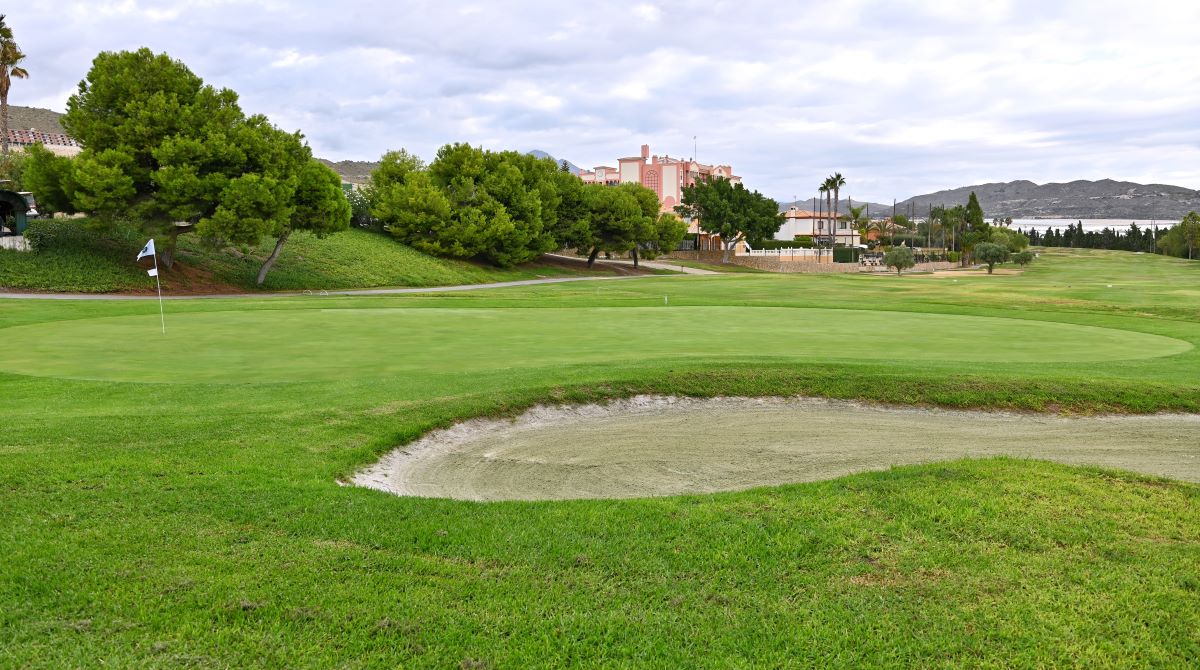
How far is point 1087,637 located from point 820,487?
10.4 ft

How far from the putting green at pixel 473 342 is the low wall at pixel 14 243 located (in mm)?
26815

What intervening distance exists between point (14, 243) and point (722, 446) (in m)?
48.2

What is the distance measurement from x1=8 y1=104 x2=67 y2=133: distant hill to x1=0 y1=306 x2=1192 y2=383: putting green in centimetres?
16487

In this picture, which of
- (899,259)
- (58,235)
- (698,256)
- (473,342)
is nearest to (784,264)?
(698,256)

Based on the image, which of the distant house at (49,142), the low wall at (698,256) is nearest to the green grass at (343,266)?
the low wall at (698,256)

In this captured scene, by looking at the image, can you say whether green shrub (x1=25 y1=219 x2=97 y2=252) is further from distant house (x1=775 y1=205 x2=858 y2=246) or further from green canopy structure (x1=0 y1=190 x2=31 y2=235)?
distant house (x1=775 y1=205 x2=858 y2=246)

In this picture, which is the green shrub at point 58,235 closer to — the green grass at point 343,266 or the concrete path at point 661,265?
the green grass at point 343,266

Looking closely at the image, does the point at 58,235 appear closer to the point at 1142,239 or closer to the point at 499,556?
the point at 499,556

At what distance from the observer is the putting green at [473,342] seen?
51.6 feet

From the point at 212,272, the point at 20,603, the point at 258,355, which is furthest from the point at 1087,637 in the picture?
the point at 212,272

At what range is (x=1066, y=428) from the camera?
12.5 meters

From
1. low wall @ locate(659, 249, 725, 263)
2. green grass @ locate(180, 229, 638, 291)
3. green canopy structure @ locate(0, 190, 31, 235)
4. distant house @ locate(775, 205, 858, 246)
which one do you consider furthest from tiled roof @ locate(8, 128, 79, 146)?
distant house @ locate(775, 205, 858, 246)

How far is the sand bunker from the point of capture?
373 inches

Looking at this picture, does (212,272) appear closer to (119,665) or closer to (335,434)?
(335,434)
